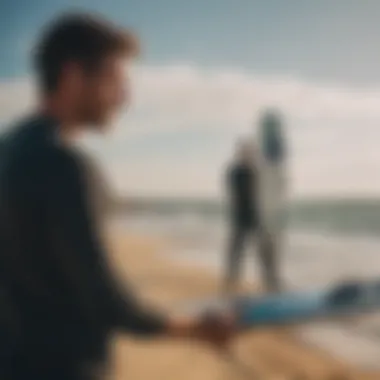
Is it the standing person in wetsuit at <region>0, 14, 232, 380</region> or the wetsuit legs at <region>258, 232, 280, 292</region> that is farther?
the wetsuit legs at <region>258, 232, 280, 292</region>

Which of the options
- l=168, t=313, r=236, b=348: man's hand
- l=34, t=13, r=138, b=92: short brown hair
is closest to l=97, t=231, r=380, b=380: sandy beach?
l=168, t=313, r=236, b=348: man's hand

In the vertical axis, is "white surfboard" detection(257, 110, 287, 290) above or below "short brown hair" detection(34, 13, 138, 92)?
below

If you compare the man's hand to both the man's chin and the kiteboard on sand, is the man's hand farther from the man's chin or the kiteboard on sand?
the man's chin

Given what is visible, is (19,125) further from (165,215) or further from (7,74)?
(165,215)

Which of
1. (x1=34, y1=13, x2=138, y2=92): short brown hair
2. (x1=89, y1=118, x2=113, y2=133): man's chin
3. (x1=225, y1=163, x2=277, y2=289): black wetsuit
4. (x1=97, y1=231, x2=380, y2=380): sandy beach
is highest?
(x1=34, y1=13, x2=138, y2=92): short brown hair

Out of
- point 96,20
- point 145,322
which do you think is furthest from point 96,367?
point 96,20
